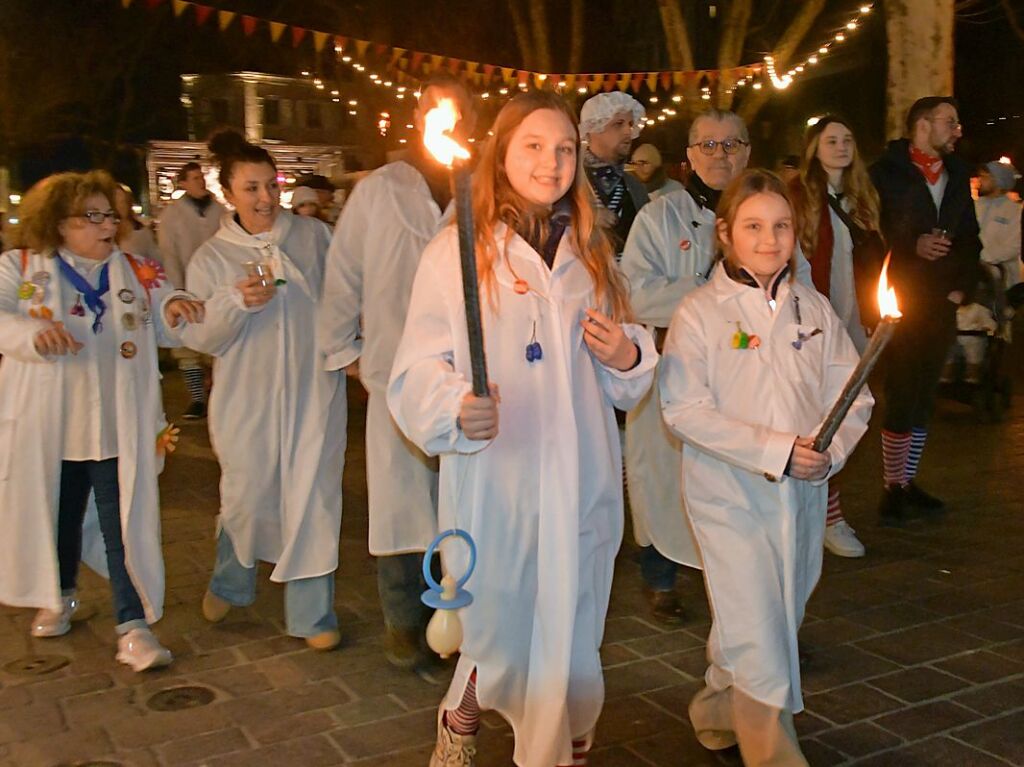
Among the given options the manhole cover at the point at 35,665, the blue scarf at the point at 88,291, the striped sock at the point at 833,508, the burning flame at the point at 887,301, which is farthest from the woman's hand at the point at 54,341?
the striped sock at the point at 833,508

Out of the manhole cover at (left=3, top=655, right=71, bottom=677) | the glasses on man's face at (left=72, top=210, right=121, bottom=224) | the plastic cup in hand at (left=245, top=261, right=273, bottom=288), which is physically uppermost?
the glasses on man's face at (left=72, top=210, right=121, bottom=224)

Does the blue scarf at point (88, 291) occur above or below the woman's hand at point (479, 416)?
above

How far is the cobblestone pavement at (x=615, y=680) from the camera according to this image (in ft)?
13.7

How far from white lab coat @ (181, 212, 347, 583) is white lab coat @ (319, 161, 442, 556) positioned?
416 mm

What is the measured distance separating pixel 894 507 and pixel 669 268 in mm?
2673

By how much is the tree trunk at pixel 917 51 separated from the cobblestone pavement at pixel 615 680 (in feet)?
17.0

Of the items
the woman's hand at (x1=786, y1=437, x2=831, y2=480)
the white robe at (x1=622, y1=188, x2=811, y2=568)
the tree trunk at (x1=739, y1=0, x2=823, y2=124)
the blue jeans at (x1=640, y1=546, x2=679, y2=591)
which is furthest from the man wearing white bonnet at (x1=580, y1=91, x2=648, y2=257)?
the tree trunk at (x1=739, y1=0, x2=823, y2=124)

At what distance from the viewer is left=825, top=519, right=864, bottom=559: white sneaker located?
21.0 feet

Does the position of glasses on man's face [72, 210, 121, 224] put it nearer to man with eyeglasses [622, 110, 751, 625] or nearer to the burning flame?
man with eyeglasses [622, 110, 751, 625]

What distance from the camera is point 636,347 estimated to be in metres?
3.54

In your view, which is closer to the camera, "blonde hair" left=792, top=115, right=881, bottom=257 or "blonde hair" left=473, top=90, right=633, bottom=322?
"blonde hair" left=473, top=90, right=633, bottom=322

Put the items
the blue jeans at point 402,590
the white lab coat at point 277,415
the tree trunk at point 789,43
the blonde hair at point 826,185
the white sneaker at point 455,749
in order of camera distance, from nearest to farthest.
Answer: the white sneaker at point 455,749, the blue jeans at point 402,590, the white lab coat at point 277,415, the blonde hair at point 826,185, the tree trunk at point 789,43

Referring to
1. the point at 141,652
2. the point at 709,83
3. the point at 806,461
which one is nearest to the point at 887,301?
the point at 806,461

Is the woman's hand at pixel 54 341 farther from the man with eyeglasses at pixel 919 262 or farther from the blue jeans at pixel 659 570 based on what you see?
the man with eyeglasses at pixel 919 262
